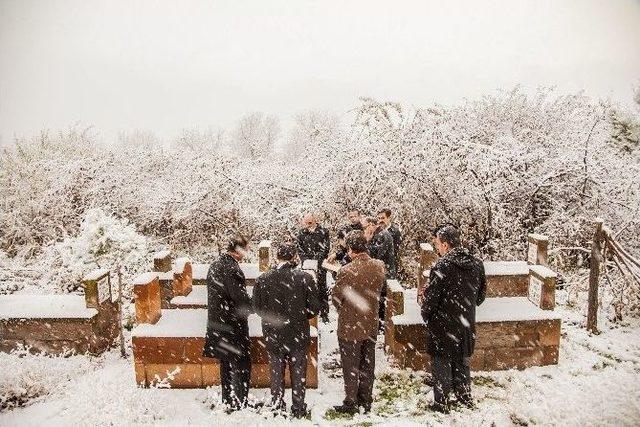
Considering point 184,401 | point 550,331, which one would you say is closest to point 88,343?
point 184,401

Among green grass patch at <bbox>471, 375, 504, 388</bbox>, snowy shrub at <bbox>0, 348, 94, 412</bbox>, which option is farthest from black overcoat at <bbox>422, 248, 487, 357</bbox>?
snowy shrub at <bbox>0, 348, 94, 412</bbox>

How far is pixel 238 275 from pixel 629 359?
476 cm

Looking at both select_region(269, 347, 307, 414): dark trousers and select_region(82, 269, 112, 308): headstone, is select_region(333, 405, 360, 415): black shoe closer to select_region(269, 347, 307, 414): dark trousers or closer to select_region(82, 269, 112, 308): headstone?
select_region(269, 347, 307, 414): dark trousers

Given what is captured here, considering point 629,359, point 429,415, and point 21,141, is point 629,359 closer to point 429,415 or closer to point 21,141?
point 429,415

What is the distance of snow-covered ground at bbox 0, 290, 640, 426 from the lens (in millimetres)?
3494

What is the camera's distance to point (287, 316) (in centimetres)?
370

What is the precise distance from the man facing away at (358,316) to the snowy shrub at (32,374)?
10.7ft

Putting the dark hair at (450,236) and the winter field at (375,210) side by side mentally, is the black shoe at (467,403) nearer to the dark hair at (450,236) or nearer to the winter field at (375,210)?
the winter field at (375,210)

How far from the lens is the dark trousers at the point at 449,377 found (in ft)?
12.5

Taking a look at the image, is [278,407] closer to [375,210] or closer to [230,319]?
[230,319]

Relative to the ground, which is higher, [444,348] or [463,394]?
[444,348]

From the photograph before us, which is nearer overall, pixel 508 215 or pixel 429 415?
pixel 429 415

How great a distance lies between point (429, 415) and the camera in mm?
3738

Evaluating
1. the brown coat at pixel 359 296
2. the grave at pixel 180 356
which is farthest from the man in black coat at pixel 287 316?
the grave at pixel 180 356
